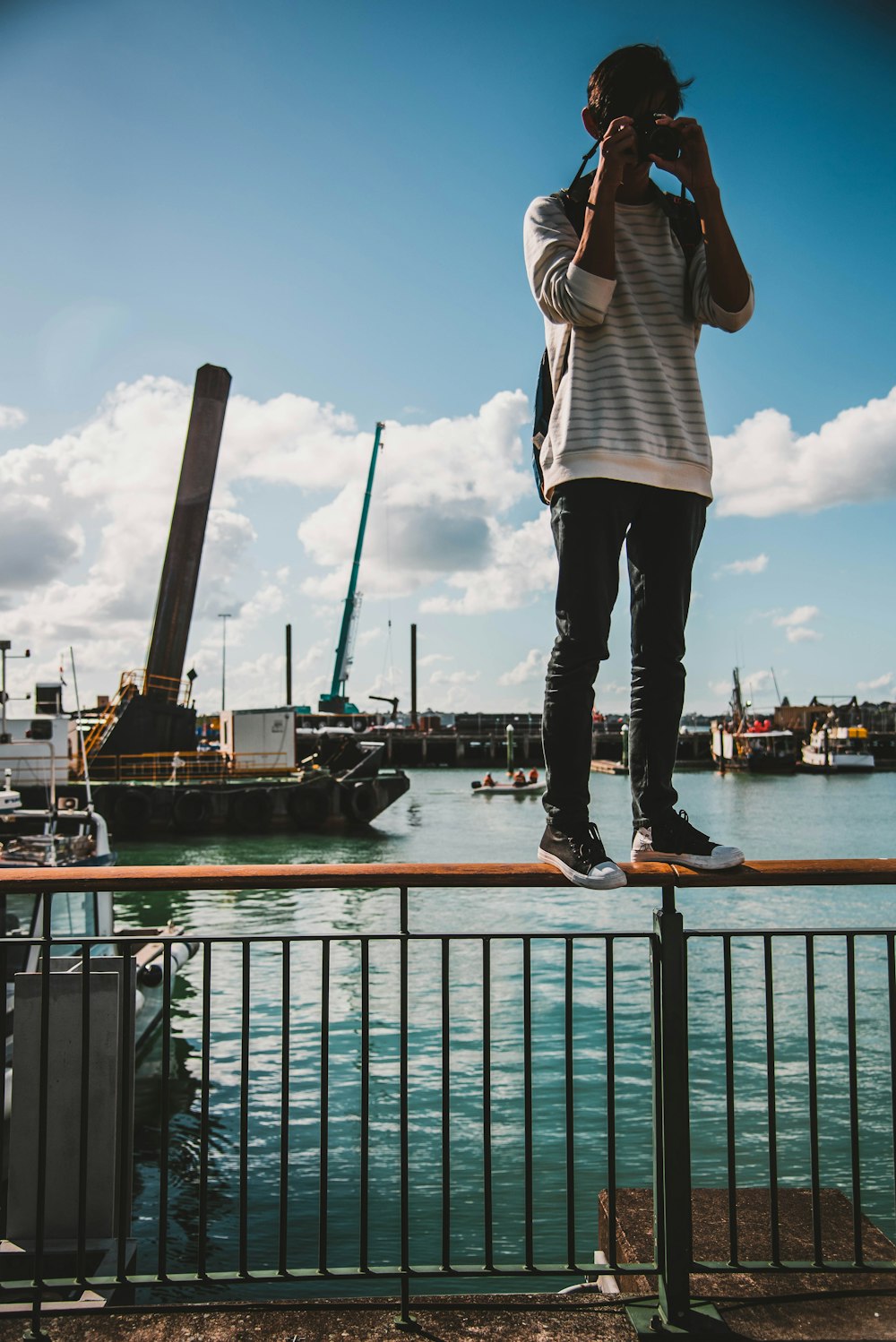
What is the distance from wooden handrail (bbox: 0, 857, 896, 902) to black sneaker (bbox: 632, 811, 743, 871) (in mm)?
33

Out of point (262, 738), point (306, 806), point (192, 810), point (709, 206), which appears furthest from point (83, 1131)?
point (262, 738)

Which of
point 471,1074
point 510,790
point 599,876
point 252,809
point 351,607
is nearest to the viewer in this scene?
point 599,876

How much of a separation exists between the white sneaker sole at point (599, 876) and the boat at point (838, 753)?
2889 inches

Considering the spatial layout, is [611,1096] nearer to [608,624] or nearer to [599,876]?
[599,876]

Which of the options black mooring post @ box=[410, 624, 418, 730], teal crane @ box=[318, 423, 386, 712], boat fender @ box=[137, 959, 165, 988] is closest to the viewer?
boat fender @ box=[137, 959, 165, 988]

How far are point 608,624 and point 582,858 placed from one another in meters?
0.57

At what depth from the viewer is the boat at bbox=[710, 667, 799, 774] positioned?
70.3 m

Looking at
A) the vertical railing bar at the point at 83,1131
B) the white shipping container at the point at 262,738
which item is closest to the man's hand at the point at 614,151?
the vertical railing bar at the point at 83,1131

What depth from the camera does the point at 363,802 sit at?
28.4 metres

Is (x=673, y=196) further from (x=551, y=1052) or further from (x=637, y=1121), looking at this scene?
(x=551, y=1052)

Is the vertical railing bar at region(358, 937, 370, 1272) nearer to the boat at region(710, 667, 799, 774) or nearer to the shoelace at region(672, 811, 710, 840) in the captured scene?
the shoelace at region(672, 811, 710, 840)

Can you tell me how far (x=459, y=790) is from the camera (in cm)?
5544

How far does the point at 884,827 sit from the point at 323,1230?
3579cm

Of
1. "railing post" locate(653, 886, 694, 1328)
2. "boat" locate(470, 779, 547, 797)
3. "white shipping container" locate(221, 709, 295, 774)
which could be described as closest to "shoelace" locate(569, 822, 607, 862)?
"railing post" locate(653, 886, 694, 1328)
